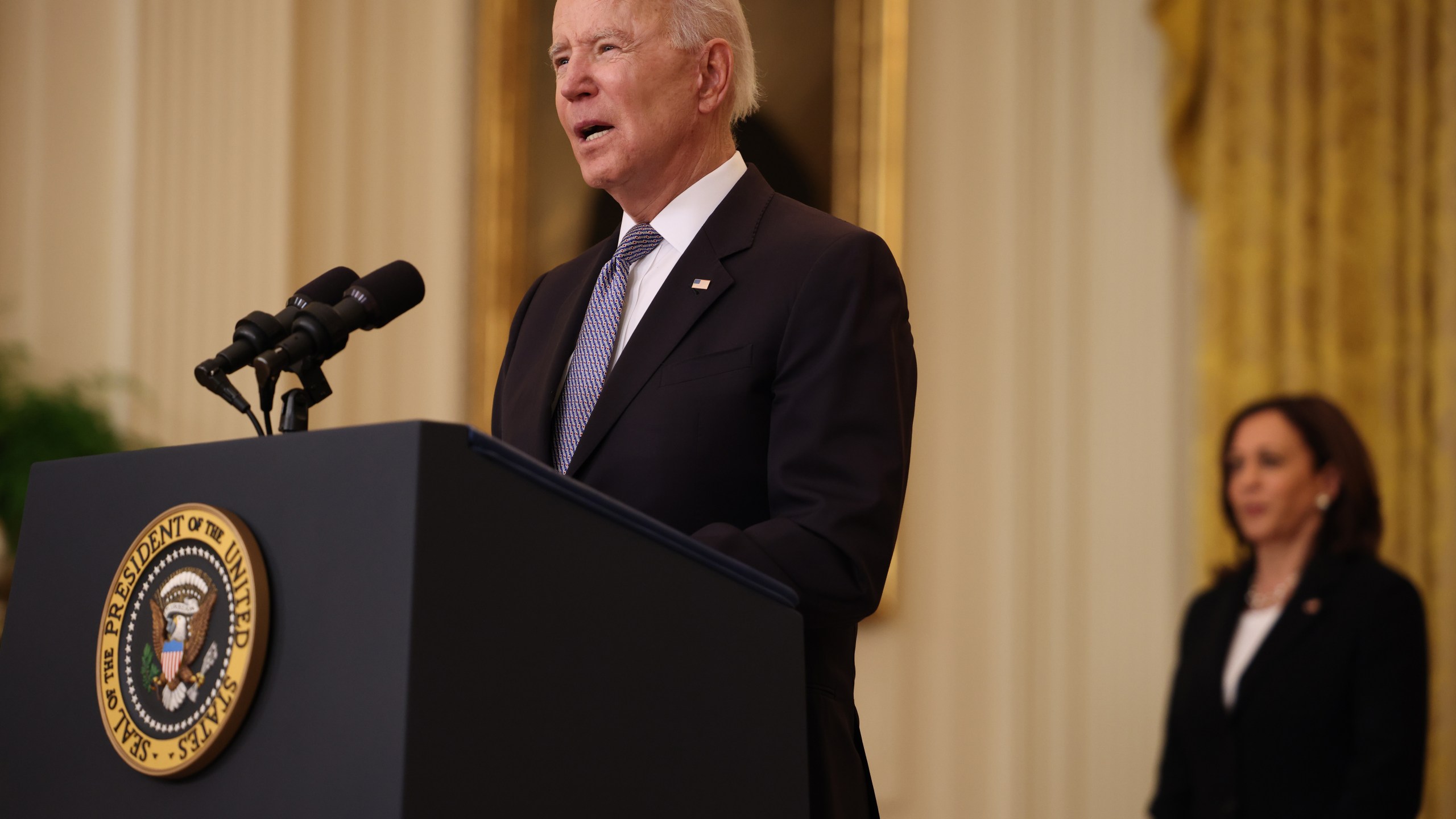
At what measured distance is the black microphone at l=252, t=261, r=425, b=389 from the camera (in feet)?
4.28

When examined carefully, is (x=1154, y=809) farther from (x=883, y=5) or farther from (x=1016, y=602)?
(x=883, y=5)

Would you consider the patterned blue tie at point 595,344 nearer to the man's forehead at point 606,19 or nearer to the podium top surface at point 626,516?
the man's forehead at point 606,19

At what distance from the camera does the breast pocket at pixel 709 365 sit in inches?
61.9

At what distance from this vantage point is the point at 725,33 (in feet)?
6.19

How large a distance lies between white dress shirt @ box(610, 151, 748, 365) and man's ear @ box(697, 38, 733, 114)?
103mm

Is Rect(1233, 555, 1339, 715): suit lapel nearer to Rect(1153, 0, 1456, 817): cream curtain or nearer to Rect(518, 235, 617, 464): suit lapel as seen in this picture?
Rect(1153, 0, 1456, 817): cream curtain

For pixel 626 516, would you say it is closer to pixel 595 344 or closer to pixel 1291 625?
pixel 595 344

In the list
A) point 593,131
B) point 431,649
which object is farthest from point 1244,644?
point 431,649

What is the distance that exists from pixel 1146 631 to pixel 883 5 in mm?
2505

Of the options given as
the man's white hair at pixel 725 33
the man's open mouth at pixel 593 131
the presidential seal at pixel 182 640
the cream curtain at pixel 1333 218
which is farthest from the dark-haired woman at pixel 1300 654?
the presidential seal at pixel 182 640

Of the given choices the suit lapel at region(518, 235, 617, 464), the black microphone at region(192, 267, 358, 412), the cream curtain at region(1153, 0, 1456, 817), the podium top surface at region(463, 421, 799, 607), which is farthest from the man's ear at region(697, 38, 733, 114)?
the cream curtain at region(1153, 0, 1456, 817)

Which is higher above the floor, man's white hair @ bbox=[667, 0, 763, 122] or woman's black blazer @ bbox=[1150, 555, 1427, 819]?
man's white hair @ bbox=[667, 0, 763, 122]

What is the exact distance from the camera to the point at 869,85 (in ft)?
15.3

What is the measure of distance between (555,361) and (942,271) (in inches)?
128
